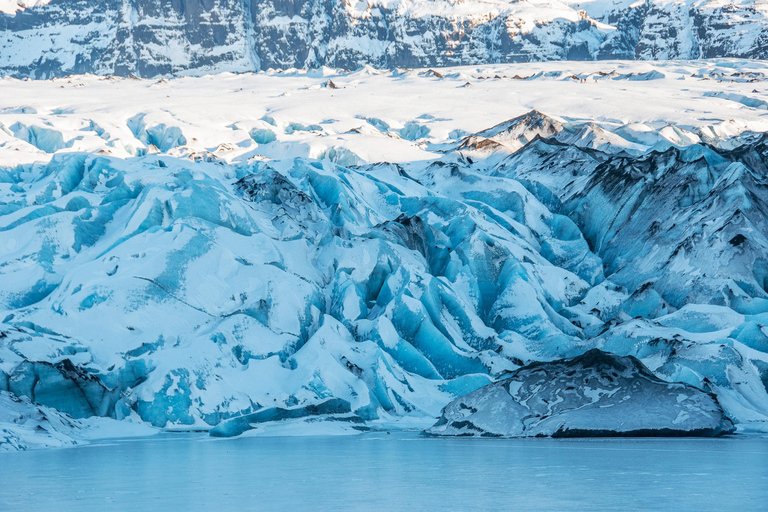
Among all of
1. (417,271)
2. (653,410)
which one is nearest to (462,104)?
(417,271)

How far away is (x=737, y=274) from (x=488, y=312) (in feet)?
20.3

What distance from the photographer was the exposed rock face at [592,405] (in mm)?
15375

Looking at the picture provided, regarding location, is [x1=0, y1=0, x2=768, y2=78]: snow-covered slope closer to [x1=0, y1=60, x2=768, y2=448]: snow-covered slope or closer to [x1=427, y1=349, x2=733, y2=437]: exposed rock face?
[x1=0, y1=60, x2=768, y2=448]: snow-covered slope

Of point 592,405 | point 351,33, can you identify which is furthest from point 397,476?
point 351,33

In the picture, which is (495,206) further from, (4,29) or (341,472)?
(4,29)

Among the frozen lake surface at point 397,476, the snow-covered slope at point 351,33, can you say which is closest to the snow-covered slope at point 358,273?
the frozen lake surface at point 397,476

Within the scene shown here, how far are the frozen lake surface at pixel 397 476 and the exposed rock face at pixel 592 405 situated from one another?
543 mm

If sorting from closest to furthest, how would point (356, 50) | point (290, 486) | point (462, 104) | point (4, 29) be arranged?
point (290, 486)
point (462, 104)
point (356, 50)
point (4, 29)

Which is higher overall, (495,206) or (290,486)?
(290,486)

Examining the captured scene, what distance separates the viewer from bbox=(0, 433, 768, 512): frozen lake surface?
28.3 feet

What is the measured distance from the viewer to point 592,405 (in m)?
15.6

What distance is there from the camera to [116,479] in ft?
34.7

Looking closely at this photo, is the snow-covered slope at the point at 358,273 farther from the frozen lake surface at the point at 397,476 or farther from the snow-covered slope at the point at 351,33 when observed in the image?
the snow-covered slope at the point at 351,33

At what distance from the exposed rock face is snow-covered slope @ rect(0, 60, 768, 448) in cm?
213
